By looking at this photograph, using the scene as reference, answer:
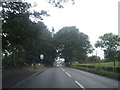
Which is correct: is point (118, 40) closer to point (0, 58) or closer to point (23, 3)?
point (0, 58)

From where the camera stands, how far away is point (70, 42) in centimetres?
8181

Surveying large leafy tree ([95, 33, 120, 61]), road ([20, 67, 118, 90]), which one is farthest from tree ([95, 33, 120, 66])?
road ([20, 67, 118, 90])

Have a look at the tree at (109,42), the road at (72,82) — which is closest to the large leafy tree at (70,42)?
the tree at (109,42)

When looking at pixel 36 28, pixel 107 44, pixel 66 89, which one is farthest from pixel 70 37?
pixel 66 89

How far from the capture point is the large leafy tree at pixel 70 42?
81.1 m

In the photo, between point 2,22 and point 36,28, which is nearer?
point 2,22

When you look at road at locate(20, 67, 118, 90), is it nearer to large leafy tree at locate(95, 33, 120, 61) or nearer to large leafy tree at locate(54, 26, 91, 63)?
large leafy tree at locate(54, 26, 91, 63)

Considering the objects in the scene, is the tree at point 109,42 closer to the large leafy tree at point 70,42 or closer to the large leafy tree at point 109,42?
the large leafy tree at point 109,42

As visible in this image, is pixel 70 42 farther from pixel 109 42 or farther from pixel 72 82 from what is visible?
pixel 72 82

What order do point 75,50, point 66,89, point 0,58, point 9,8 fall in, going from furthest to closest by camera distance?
point 75,50
point 0,58
point 9,8
point 66,89

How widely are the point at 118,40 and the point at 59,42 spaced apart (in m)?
31.7

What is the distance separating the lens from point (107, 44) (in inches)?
3954

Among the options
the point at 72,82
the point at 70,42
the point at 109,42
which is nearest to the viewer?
the point at 72,82

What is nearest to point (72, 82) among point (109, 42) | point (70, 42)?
point (70, 42)
